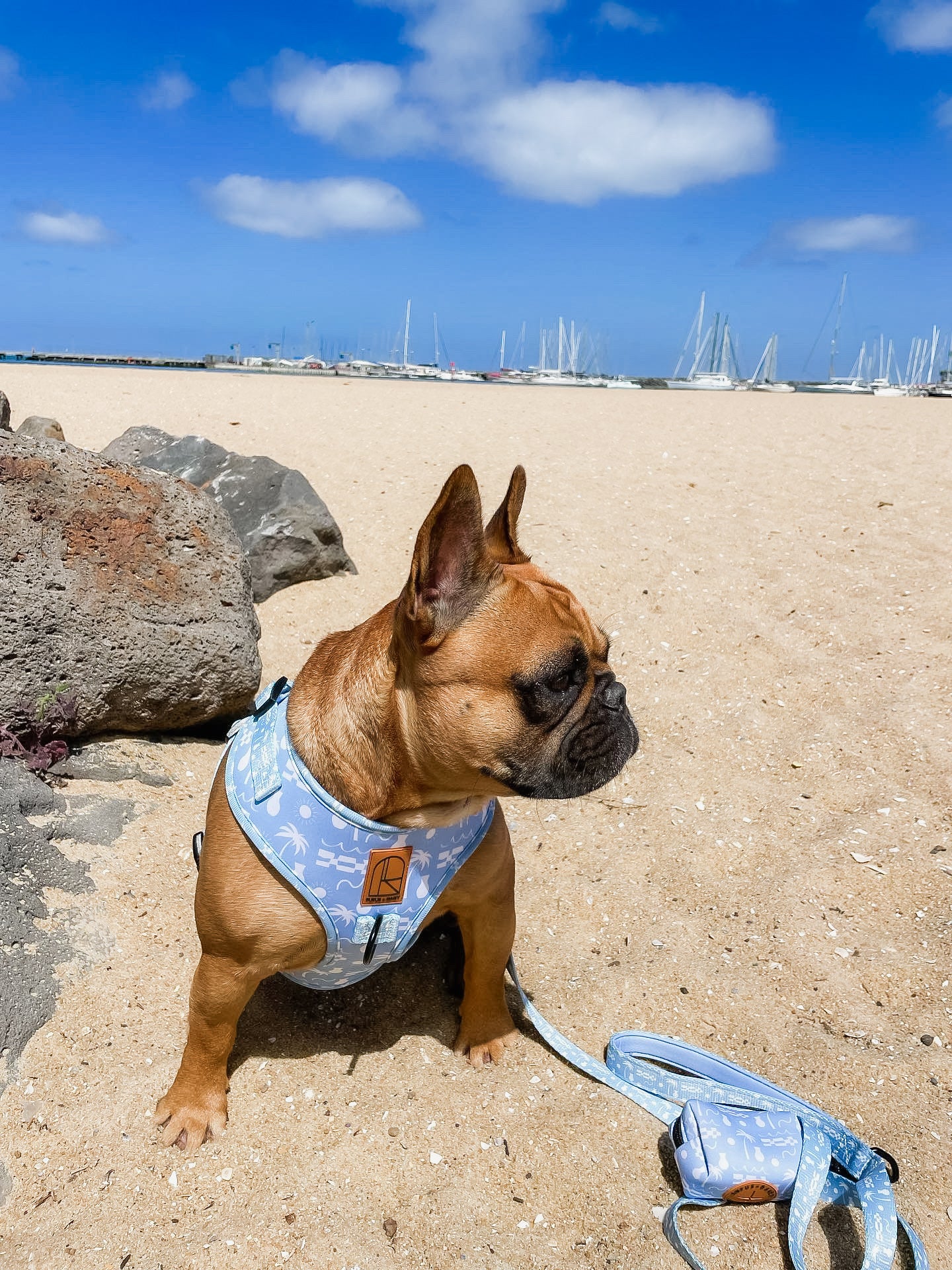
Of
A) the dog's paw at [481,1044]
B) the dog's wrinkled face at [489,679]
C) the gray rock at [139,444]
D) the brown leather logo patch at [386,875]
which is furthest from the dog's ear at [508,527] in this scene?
the gray rock at [139,444]

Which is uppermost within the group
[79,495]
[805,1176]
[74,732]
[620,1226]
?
[79,495]

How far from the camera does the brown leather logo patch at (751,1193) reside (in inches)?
107

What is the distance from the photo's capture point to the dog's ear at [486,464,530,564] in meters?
2.96

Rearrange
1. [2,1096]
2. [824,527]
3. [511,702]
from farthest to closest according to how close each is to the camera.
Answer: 1. [824,527]
2. [2,1096]
3. [511,702]

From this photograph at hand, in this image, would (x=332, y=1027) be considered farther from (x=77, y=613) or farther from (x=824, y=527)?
(x=824, y=527)

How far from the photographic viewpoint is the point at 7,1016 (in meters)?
3.15

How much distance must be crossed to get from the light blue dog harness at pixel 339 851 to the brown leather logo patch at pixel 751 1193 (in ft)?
4.16

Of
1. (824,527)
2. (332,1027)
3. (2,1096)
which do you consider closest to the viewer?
(2,1096)

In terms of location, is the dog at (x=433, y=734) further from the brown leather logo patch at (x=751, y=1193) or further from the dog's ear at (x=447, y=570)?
the brown leather logo patch at (x=751, y=1193)

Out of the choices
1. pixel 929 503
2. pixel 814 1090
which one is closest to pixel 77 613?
pixel 814 1090

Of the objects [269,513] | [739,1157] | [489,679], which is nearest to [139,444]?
[269,513]

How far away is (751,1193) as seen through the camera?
9.04ft

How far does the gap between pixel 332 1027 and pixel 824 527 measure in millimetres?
7353

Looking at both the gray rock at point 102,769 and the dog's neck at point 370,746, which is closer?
the dog's neck at point 370,746
